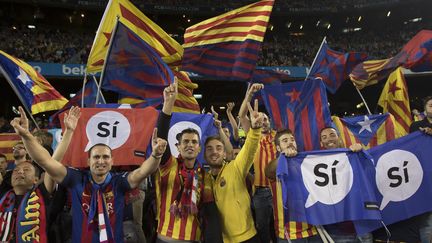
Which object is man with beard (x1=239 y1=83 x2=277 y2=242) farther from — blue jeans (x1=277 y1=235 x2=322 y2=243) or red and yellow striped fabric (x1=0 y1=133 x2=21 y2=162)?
red and yellow striped fabric (x1=0 y1=133 x2=21 y2=162)

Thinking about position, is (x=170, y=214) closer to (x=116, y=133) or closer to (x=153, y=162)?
(x=153, y=162)

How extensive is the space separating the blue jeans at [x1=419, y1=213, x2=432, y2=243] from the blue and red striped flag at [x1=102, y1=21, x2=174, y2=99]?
3.49 meters

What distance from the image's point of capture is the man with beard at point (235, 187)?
3498mm

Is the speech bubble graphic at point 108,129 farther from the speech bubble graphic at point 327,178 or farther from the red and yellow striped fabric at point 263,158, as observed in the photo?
the speech bubble graphic at point 327,178

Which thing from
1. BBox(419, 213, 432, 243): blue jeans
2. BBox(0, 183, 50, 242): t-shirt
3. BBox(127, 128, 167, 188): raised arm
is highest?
BBox(127, 128, 167, 188): raised arm

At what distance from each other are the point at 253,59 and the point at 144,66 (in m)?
1.72

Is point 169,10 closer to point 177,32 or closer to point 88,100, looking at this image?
point 177,32

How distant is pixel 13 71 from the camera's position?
22.6 ft

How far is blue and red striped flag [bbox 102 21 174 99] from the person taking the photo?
5.51 metres

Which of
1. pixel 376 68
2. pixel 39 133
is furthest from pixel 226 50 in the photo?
pixel 376 68

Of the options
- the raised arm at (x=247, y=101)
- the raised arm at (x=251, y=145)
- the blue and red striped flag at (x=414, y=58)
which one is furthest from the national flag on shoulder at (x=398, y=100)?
the raised arm at (x=251, y=145)

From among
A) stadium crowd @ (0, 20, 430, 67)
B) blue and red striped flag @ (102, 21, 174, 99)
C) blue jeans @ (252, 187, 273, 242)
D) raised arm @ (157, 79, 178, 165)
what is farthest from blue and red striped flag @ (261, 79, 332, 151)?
stadium crowd @ (0, 20, 430, 67)

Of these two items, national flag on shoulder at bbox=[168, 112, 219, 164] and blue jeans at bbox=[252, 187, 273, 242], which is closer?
blue jeans at bbox=[252, 187, 273, 242]

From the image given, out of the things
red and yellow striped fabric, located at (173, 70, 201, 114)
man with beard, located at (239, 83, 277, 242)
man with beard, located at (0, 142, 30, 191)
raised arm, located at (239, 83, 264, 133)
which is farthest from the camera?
red and yellow striped fabric, located at (173, 70, 201, 114)
